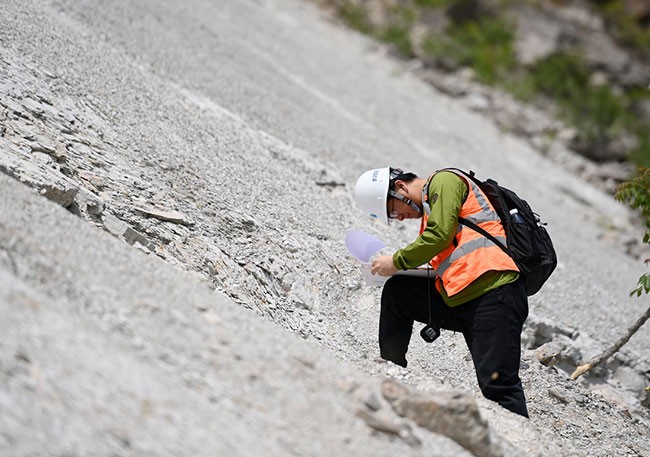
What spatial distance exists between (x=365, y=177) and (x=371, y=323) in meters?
1.31

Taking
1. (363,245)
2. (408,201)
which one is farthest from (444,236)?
(363,245)

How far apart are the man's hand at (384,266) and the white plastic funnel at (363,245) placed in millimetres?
495

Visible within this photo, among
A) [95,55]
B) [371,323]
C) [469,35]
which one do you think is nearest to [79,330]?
[371,323]

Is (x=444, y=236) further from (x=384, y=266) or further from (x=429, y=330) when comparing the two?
(x=429, y=330)

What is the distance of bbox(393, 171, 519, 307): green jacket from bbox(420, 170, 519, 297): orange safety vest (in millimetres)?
46

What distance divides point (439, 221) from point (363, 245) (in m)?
1.00

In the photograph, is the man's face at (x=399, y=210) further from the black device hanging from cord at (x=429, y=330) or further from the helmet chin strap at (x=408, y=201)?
the black device hanging from cord at (x=429, y=330)

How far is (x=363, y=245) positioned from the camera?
4832 mm

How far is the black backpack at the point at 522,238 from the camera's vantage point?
404 centimetres

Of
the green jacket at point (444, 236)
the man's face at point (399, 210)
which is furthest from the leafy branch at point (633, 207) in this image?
the man's face at point (399, 210)

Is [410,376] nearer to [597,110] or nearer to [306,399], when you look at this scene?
[306,399]

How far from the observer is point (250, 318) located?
375 cm

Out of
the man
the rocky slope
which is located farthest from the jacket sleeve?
the rocky slope

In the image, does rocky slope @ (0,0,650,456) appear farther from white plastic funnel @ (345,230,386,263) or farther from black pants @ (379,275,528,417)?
white plastic funnel @ (345,230,386,263)
